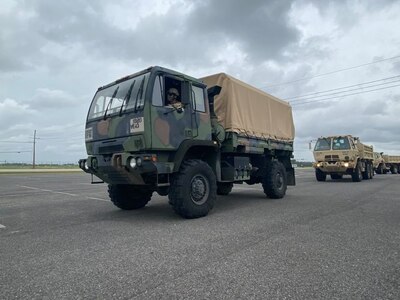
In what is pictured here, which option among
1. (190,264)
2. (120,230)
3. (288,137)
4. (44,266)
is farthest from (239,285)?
(288,137)

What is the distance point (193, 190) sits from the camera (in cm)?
619

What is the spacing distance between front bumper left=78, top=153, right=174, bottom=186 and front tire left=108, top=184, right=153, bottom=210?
2.62ft

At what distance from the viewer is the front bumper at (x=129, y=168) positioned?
5.46 meters

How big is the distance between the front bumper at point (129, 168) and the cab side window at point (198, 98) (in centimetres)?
151

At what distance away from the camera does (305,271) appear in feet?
10.6

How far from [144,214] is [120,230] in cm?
167

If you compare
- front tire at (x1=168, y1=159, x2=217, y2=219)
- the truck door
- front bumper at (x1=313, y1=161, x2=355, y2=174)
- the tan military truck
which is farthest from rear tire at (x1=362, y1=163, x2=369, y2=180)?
the truck door

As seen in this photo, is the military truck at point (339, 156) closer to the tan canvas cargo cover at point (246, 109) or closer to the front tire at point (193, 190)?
the tan canvas cargo cover at point (246, 109)

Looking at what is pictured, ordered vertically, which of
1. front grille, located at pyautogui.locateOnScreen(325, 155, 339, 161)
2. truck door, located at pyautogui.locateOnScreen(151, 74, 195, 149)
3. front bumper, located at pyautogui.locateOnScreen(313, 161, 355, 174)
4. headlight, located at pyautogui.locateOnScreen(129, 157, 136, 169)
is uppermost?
truck door, located at pyautogui.locateOnScreen(151, 74, 195, 149)

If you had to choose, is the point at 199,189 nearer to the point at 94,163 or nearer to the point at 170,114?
the point at 170,114

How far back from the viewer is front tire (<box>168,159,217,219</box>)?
587cm

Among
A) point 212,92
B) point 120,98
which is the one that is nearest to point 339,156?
point 212,92

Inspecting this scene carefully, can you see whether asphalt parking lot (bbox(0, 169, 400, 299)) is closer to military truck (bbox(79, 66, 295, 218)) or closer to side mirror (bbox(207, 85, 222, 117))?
military truck (bbox(79, 66, 295, 218))

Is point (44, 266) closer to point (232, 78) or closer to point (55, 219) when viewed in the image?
point (55, 219)
